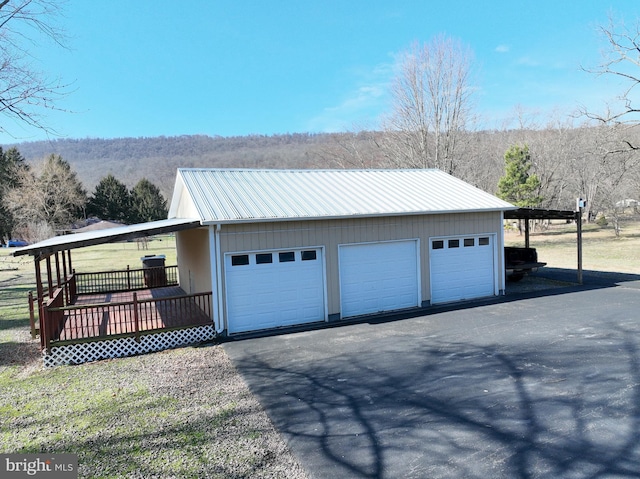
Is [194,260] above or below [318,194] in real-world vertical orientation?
below

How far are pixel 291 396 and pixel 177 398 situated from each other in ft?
5.51

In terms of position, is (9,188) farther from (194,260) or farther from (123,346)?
(123,346)

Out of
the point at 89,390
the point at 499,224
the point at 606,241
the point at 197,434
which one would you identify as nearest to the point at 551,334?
the point at 499,224

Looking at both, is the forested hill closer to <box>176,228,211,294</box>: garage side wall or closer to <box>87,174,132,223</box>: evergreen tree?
<box>87,174,132,223</box>: evergreen tree

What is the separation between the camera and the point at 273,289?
33.6 ft

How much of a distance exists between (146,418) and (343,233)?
6600 millimetres

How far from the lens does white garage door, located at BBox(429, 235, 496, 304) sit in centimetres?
1230

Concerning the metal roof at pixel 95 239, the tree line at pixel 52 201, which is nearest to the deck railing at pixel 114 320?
the metal roof at pixel 95 239

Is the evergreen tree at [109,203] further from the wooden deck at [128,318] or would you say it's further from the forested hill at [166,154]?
the wooden deck at [128,318]

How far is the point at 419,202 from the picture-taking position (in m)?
12.4

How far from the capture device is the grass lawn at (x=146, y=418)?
4.41 metres

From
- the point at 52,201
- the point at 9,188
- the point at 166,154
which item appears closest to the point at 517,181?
the point at 52,201

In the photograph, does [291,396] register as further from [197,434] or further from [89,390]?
[89,390]

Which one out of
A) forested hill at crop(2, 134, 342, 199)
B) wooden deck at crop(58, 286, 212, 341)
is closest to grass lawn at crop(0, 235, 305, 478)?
wooden deck at crop(58, 286, 212, 341)
